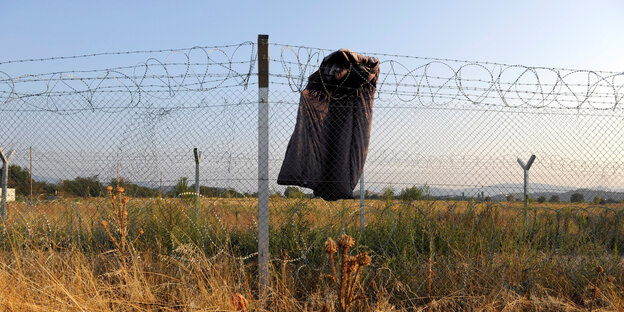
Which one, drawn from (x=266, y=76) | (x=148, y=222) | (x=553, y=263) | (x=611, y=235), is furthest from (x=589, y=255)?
(x=148, y=222)

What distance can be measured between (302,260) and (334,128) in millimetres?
1225

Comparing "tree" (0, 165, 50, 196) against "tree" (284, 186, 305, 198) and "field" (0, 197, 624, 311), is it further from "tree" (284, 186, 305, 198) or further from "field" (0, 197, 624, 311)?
"tree" (284, 186, 305, 198)

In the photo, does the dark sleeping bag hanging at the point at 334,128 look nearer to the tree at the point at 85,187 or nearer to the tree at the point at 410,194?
the tree at the point at 410,194

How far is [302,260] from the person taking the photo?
13.1 ft

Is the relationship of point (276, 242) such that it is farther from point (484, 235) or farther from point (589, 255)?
point (589, 255)

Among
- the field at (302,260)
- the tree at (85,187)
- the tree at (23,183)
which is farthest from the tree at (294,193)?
the tree at (23,183)

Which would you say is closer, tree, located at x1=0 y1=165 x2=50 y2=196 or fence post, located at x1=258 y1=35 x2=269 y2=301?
fence post, located at x1=258 y1=35 x2=269 y2=301

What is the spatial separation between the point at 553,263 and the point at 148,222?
3.77 m

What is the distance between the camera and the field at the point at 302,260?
2910 millimetres

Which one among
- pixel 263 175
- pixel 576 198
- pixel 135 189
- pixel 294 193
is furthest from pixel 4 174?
pixel 576 198

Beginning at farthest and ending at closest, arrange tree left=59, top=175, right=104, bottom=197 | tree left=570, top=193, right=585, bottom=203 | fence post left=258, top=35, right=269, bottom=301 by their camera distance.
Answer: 1. tree left=570, top=193, right=585, bottom=203
2. tree left=59, top=175, right=104, bottom=197
3. fence post left=258, top=35, right=269, bottom=301

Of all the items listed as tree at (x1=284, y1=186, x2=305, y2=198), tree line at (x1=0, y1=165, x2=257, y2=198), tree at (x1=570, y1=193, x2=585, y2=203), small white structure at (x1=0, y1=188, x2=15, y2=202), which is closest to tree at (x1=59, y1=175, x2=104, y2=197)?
tree line at (x1=0, y1=165, x2=257, y2=198)

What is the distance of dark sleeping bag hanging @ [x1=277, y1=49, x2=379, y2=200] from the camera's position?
360 centimetres

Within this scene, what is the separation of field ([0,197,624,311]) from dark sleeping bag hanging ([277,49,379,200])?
0.56 metres
